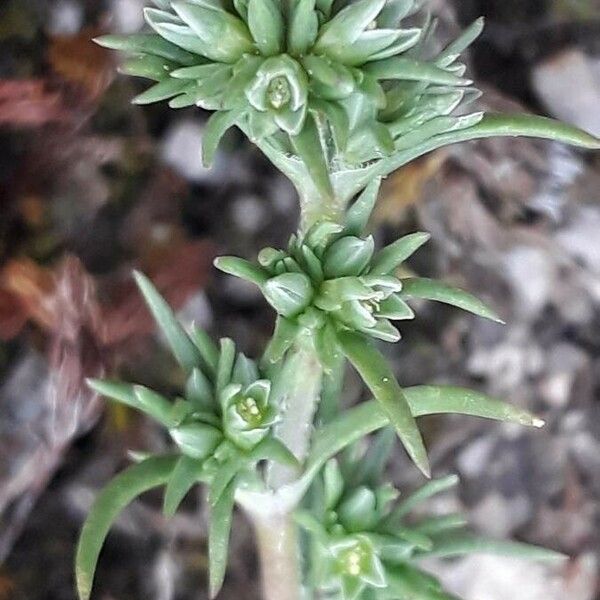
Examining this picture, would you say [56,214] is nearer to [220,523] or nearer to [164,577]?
[164,577]

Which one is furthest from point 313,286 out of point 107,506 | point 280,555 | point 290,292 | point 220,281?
point 220,281

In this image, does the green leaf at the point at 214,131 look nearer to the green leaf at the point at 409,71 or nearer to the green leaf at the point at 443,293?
the green leaf at the point at 409,71

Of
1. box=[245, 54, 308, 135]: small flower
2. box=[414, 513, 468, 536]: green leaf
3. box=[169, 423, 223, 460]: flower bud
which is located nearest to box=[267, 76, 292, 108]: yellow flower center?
box=[245, 54, 308, 135]: small flower

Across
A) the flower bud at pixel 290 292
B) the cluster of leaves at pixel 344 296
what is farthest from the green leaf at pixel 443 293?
the flower bud at pixel 290 292

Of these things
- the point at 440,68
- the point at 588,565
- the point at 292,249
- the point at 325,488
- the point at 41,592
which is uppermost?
the point at 440,68

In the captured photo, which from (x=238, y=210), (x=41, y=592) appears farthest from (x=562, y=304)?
(x=41, y=592)

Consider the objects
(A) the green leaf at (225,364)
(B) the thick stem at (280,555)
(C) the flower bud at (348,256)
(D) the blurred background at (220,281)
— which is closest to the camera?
(C) the flower bud at (348,256)

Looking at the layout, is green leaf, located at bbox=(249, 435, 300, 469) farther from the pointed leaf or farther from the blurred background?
the blurred background
